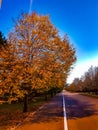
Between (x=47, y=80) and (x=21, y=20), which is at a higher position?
(x=21, y=20)

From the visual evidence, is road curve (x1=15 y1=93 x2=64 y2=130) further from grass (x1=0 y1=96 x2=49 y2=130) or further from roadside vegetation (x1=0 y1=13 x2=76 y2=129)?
roadside vegetation (x1=0 y1=13 x2=76 y2=129)

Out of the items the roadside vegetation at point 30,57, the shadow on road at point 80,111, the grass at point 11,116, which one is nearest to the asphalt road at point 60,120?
the shadow on road at point 80,111

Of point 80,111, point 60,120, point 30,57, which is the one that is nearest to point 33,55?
point 30,57

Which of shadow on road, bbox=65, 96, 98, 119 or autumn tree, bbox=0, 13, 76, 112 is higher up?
autumn tree, bbox=0, 13, 76, 112

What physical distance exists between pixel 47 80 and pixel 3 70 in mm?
3772

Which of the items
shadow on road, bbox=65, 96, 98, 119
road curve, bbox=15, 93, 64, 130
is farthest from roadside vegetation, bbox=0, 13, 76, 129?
shadow on road, bbox=65, 96, 98, 119

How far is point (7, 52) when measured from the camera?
59.5 ft

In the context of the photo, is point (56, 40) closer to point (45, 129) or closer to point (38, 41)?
point (38, 41)

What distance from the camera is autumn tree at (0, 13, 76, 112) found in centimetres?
1752

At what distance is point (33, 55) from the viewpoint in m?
19.2

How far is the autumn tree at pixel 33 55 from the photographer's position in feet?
57.5

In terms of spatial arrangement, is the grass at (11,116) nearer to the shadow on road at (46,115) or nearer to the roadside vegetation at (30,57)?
the roadside vegetation at (30,57)

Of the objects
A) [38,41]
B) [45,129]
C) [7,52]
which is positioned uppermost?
[38,41]

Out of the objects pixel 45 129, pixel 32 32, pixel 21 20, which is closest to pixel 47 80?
pixel 32 32
